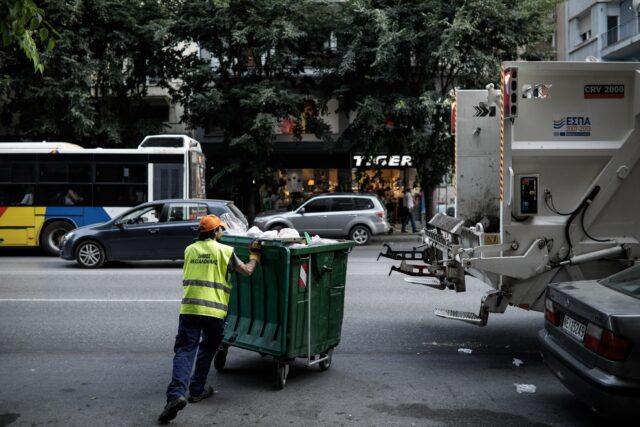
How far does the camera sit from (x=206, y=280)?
5.53 meters

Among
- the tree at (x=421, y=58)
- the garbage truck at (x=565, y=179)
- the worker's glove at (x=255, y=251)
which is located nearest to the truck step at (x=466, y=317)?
the garbage truck at (x=565, y=179)

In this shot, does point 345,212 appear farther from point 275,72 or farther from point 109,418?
point 109,418

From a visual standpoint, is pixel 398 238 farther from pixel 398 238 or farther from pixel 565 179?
pixel 565 179

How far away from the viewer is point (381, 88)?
2248 cm

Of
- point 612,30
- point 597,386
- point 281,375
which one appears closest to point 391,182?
point 612,30

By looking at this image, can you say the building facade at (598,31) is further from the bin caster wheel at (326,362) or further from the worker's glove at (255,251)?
the worker's glove at (255,251)

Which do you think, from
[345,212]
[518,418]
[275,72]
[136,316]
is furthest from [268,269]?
[275,72]

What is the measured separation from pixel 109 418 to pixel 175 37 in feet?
65.5

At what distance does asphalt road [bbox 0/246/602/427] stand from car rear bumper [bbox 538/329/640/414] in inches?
23.0

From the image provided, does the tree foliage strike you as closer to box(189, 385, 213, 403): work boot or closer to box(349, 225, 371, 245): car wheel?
box(349, 225, 371, 245): car wheel

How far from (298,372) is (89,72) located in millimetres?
17863

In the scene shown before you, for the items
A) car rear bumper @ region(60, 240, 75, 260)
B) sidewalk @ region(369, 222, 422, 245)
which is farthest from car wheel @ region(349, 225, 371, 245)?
car rear bumper @ region(60, 240, 75, 260)

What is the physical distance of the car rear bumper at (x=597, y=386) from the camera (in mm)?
4371

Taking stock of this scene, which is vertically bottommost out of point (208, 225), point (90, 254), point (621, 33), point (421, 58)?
point (90, 254)
